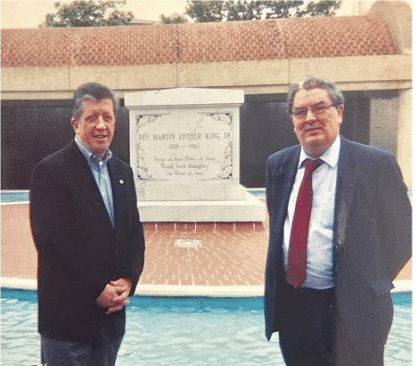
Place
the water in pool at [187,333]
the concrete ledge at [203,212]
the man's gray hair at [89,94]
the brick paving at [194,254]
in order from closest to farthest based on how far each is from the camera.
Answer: the man's gray hair at [89,94] < the water in pool at [187,333] < the brick paving at [194,254] < the concrete ledge at [203,212]

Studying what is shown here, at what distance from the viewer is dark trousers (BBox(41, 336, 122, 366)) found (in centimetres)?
214

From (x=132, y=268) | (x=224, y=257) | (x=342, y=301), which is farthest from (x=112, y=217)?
(x=224, y=257)

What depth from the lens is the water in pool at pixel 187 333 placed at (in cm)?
372

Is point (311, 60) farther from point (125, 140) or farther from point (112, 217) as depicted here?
point (112, 217)

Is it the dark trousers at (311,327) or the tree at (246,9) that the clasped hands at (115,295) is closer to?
the dark trousers at (311,327)

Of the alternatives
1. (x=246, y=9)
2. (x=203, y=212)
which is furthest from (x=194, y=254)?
(x=246, y=9)

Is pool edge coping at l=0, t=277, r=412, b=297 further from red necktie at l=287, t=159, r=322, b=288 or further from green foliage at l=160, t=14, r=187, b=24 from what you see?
green foliage at l=160, t=14, r=187, b=24

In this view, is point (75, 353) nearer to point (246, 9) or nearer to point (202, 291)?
point (202, 291)

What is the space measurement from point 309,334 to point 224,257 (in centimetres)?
418

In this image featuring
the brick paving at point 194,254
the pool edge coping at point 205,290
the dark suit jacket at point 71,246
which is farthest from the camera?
the brick paving at point 194,254

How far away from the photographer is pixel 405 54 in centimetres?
1478

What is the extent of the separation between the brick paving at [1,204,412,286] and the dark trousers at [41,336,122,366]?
2916 millimetres

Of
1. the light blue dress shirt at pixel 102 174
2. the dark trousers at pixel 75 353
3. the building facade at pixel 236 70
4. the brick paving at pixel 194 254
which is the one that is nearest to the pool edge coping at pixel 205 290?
the brick paving at pixel 194 254

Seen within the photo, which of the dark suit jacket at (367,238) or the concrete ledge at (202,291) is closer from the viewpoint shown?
the dark suit jacket at (367,238)
